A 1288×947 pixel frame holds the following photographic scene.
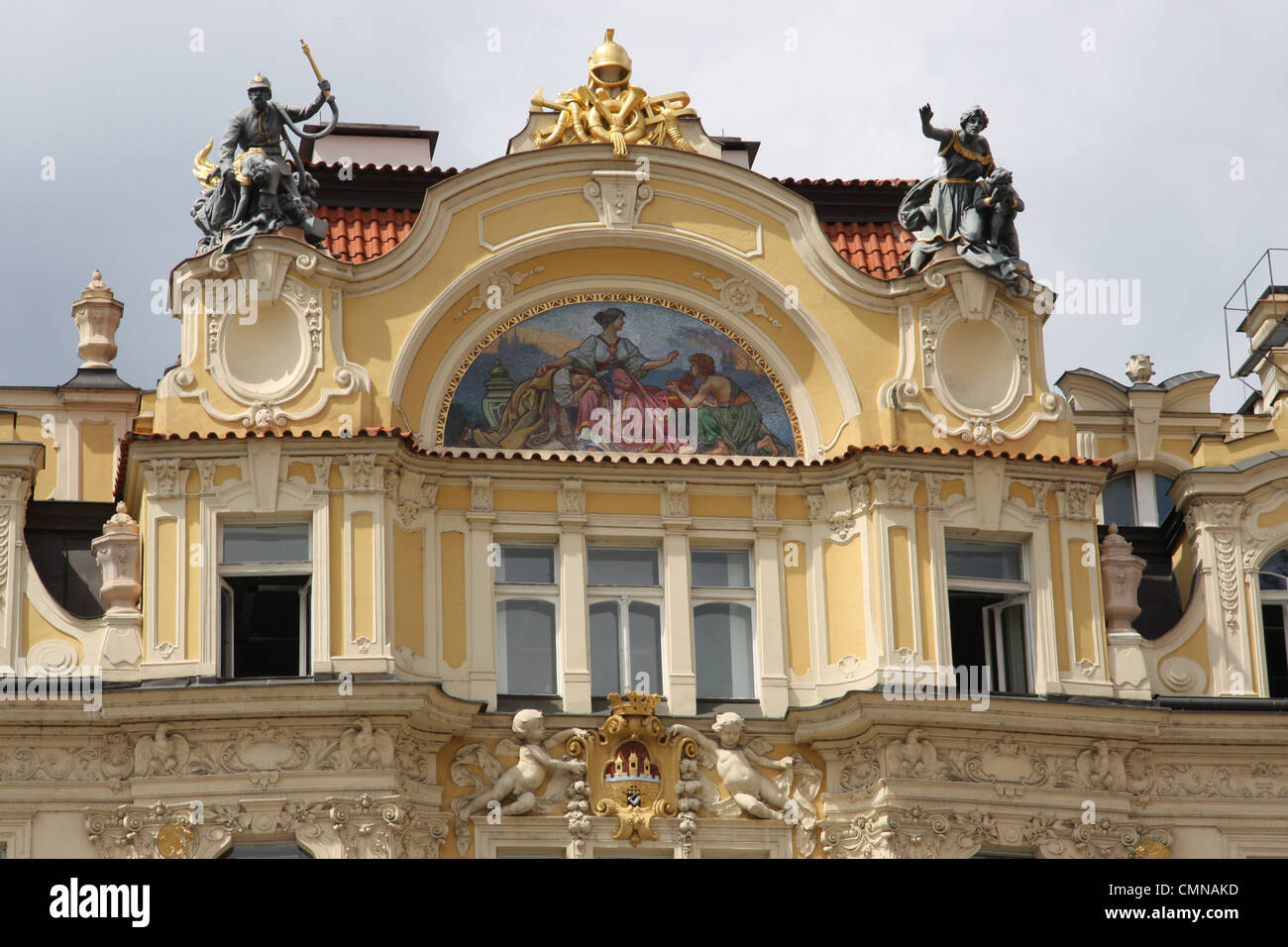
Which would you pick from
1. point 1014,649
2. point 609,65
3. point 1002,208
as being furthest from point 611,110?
point 1014,649

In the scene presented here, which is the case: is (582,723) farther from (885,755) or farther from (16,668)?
(16,668)

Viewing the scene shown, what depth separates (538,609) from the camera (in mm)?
29953

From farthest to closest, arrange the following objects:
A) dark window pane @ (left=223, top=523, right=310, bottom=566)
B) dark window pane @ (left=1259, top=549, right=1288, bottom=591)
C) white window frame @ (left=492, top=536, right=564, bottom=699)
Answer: dark window pane @ (left=1259, top=549, right=1288, bottom=591)
white window frame @ (left=492, top=536, right=564, bottom=699)
dark window pane @ (left=223, top=523, right=310, bottom=566)

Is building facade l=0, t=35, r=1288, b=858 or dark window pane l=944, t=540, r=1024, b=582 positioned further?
dark window pane l=944, t=540, r=1024, b=582

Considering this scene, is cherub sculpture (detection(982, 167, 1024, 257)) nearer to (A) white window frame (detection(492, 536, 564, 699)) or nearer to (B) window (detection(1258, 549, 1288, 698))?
(B) window (detection(1258, 549, 1288, 698))

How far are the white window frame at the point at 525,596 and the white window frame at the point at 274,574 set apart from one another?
6.39ft

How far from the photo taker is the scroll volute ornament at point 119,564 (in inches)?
1149

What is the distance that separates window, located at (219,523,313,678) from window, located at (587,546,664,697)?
3014mm

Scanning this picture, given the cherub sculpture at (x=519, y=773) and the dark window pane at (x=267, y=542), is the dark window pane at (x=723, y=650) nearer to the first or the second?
the cherub sculpture at (x=519, y=773)

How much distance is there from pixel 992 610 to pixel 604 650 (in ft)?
13.7

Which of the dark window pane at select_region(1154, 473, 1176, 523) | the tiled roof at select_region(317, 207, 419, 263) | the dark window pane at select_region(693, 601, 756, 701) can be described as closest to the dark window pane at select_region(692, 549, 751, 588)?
the dark window pane at select_region(693, 601, 756, 701)

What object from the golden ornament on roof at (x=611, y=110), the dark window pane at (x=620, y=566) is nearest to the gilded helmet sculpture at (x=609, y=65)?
the golden ornament on roof at (x=611, y=110)

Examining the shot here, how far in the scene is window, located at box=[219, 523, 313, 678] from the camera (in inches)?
1148
